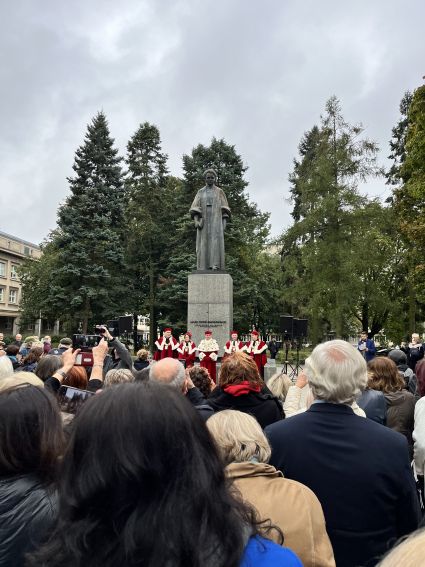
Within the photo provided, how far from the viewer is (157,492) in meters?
1.20

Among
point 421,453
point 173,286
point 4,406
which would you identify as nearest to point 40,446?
point 4,406

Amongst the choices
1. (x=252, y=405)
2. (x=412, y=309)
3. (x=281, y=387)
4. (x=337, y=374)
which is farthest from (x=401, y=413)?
(x=412, y=309)

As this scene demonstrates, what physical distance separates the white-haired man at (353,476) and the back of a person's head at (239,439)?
38 centimetres

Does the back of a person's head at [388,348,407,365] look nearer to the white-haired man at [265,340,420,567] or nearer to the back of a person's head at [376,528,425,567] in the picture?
the white-haired man at [265,340,420,567]

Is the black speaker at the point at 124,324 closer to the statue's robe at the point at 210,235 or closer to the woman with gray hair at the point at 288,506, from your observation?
the statue's robe at the point at 210,235

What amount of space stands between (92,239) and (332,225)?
13.9 meters

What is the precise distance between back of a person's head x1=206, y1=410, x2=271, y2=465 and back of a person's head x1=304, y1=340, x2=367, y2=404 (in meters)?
0.53

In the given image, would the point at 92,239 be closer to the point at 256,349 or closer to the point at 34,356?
the point at 256,349

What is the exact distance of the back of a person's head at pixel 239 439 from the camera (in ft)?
6.75

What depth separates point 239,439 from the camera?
6.82 feet

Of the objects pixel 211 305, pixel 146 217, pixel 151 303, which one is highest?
pixel 146 217

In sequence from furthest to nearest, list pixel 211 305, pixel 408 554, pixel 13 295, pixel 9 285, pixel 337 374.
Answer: pixel 13 295 → pixel 9 285 → pixel 211 305 → pixel 337 374 → pixel 408 554

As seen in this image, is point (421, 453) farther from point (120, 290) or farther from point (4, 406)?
point (120, 290)

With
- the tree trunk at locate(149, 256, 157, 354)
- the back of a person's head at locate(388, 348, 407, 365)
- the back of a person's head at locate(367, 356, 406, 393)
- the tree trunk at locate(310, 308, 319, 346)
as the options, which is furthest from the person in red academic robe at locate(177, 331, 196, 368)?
the tree trunk at locate(149, 256, 157, 354)
